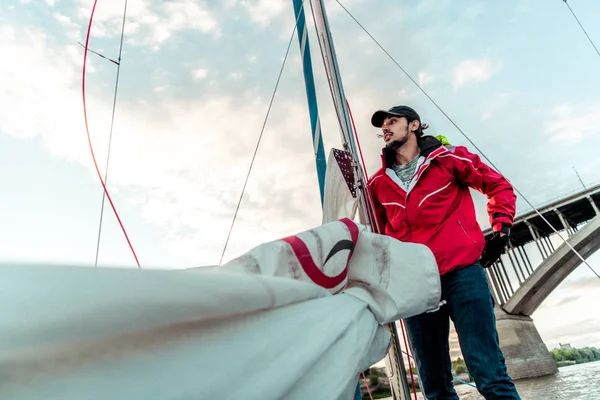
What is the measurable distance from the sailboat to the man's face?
71cm

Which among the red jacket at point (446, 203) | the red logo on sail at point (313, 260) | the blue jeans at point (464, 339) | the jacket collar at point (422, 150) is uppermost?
the jacket collar at point (422, 150)

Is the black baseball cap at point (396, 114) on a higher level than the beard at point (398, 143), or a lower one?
higher

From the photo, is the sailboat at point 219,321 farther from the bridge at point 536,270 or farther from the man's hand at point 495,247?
the bridge at point 536,270

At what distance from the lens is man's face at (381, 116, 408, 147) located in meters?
1.25

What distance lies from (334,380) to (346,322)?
0.25ft

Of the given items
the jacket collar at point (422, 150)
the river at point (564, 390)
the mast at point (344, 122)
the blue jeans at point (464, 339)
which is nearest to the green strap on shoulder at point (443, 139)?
the jacket collar at point (422, 150)

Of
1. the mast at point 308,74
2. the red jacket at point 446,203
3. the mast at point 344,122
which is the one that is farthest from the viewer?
the mast at point 308,74

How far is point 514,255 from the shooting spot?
1264cm

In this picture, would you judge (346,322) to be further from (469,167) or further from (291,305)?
(469,167)

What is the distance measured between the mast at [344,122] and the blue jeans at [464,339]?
0.09m

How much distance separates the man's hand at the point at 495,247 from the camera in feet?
3.58

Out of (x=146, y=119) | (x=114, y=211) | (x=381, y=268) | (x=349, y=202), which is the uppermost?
(x=146, y=119)

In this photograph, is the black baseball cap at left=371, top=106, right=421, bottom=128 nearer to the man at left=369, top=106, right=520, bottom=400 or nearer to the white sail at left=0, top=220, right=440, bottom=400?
the man at left=369, top=106, right=520, bottom=400

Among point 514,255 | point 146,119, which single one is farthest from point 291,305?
point 514,255
